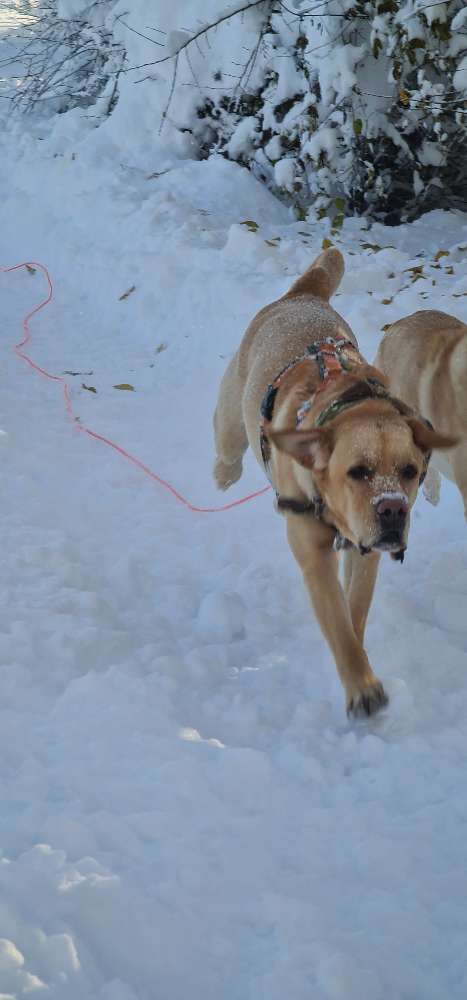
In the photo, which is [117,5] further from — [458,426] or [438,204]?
[458,426]

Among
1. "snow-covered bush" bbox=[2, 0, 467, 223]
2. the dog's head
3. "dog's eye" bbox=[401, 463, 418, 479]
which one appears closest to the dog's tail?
the dog's head

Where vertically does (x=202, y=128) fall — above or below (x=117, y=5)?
below

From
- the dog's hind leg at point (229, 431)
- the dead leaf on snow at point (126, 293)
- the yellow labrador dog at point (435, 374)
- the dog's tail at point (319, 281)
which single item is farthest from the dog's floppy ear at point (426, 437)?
the dead leaf on snow at point (126, 293)

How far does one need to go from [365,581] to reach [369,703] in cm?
54

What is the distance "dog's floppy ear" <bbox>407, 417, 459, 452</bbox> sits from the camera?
9.83ft

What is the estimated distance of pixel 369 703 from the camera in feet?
11.0

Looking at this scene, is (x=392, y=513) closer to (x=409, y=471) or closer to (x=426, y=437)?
(x=409, y=471)

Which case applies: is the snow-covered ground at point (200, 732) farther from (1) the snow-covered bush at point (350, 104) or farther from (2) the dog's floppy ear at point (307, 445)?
(1) the snow-covered bush at point (350, 104)

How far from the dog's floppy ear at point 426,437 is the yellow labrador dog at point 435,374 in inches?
43.5

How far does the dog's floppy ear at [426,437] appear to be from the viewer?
300 cm

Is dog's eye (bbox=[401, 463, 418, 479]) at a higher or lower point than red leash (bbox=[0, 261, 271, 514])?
higher

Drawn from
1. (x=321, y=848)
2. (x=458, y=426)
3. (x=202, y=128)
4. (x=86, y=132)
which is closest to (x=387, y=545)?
→ (x=321, y=848)

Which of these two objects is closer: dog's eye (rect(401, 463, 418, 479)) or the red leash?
dog's eye (rect(401, 463, 418, 479))

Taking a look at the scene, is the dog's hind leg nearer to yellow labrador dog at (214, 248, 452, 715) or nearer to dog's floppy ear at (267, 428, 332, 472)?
yellow labrador dog at (214, 248, 452, 715)
